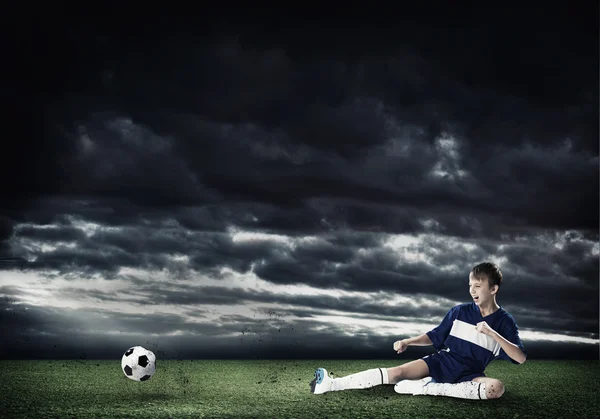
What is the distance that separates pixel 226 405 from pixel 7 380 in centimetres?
440

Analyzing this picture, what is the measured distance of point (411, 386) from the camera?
24.2ft

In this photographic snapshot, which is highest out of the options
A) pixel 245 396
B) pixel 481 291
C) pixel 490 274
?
pixel 490 274

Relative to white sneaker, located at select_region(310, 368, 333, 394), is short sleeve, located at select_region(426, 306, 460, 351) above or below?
above

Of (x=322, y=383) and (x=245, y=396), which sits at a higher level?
(x=322, y=383)

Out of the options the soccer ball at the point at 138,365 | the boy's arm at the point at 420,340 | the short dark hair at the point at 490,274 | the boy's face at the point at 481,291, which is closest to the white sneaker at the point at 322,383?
the boy's arm at the point at 420,340

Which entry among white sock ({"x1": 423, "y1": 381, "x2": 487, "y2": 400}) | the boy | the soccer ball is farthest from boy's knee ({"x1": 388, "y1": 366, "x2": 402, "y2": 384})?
the soccer ball

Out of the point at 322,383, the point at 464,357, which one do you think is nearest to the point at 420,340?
the point at 464,357

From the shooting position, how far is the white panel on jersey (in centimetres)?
736

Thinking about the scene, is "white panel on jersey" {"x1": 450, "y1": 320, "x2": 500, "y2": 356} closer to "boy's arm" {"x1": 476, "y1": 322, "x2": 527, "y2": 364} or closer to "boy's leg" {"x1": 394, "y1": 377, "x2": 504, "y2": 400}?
"boy's arm" {"x1": 476, "y1": 322, "x2": 527, "y2": 364}

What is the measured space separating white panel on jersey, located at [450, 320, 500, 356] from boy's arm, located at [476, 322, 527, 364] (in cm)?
26

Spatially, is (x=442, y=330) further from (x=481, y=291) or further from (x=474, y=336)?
(x=481, y=291)

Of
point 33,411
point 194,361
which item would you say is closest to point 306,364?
point 194,361

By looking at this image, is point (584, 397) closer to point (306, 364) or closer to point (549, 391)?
point (549, 391)

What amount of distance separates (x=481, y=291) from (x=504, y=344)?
2.43ft
